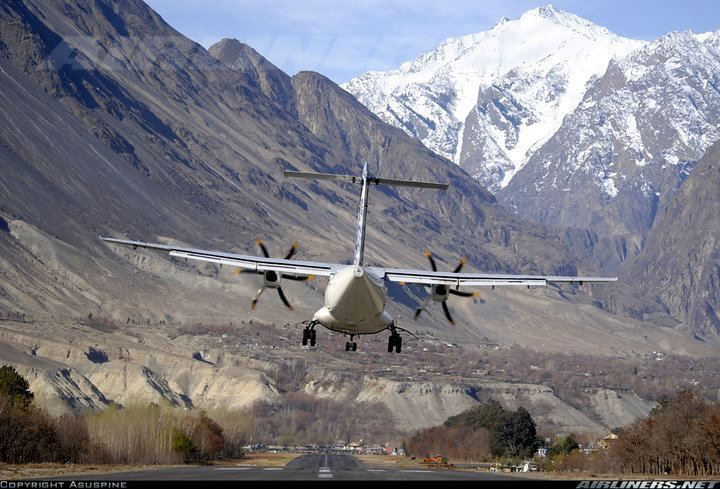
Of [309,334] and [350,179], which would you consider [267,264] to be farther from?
[350,179]

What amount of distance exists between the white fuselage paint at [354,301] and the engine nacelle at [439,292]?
3.56 meters

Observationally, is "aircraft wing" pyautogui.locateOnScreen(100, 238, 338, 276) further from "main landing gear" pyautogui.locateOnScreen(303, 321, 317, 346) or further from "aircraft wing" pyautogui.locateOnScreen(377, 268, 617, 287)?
"aircraft wing" pyautogui.locateOnScreen(377, 268, 617, 287)

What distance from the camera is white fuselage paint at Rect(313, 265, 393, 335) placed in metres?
73.8

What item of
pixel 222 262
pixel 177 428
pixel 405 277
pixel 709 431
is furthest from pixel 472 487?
pixel 177 428

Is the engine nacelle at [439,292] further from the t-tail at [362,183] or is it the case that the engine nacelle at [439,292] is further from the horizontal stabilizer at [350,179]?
the horizontal stabilizer at [350,179]

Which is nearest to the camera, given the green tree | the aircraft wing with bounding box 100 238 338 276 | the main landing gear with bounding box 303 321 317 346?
the aircraft wing with bounding box 100 238 338 276

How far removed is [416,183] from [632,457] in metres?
82.7

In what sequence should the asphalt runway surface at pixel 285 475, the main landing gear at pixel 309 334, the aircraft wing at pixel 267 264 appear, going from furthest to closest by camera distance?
the main landing gear at pixel 309 334
the asphalt runway surface at pixel 285 475
the aircraft wing at pixel 267 264

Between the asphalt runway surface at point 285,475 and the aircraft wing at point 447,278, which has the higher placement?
the aircraft wing at point 447,278

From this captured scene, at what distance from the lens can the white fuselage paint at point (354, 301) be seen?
73.8 metres

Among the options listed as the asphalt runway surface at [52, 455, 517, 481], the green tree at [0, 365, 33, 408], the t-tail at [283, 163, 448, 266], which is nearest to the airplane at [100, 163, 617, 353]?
the t-tail at [283, 163, 448, 266]

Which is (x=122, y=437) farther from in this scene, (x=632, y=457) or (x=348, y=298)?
(x=348, y=298)

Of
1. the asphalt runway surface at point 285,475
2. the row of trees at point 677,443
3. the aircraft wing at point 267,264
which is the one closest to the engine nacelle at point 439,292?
the aircraft wing at point 267,264

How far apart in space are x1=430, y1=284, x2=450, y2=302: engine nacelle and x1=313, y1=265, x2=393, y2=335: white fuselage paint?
356 centimetres
